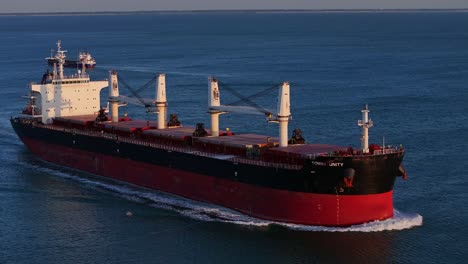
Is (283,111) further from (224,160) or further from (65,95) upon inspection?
(65,95)

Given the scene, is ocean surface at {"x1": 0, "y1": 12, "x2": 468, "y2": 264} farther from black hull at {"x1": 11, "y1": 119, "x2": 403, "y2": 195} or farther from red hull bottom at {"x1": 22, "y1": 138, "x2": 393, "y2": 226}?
black hull at {"x1": 11, "y1": 119, "x2": 403, "y2": 195}

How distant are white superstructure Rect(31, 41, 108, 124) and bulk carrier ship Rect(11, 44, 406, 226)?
6cm

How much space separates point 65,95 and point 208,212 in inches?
662

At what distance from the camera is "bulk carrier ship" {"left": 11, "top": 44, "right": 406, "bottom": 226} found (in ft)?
90.6

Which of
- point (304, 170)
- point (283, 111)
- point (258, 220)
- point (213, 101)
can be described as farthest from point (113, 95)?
point (304, 170)

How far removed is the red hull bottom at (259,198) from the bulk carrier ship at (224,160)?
4 cm

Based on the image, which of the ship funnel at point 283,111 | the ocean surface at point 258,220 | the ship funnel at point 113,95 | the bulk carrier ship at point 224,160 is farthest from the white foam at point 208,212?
the ship funnel at point 113,95

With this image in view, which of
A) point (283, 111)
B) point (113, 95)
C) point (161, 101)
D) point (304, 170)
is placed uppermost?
point (113, 95)

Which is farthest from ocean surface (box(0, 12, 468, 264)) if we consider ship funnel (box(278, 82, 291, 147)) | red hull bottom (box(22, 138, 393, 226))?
ship funnel (box(278, 82, 291, 147))

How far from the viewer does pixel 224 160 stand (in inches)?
1201

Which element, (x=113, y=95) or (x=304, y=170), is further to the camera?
(x=113, y=95)

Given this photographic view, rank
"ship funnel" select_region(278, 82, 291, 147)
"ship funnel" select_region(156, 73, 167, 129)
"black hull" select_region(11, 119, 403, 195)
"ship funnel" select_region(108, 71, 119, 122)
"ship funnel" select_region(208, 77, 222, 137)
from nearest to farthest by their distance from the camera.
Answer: "black hull" select_region(11, 119, 403, 195) → "ship funnel" select_region(278, 82, 291, 147) → "ship funnel" select_region(208, 77, 222, 137) → "ship funnel" select_region(156, 73, 167, 129) → "ship funnel" select_region(108, 71, 119, 122)

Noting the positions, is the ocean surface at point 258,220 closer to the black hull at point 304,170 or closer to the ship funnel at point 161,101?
the black hull at point 304,170

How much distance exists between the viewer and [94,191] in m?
34.8
